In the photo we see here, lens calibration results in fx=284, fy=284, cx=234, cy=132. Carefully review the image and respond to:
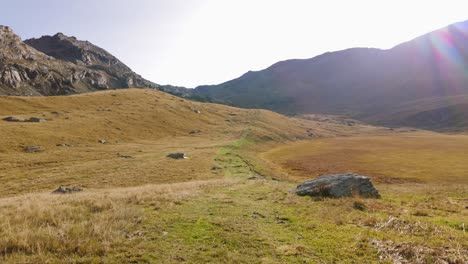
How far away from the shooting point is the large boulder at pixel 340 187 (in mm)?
21922

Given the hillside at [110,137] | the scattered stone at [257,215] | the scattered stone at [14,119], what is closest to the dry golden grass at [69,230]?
the scattered stone at [257,215]

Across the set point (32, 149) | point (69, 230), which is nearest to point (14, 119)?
point (32, 149)

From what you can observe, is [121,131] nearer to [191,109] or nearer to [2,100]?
[2,100]

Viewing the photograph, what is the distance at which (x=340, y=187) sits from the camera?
73.1 feet

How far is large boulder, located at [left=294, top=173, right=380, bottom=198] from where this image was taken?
21922 mm

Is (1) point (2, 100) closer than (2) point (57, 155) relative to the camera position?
No

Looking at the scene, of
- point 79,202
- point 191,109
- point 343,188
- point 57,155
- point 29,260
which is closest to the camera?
point 29,260

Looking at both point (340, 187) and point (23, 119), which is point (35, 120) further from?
point (340, 187)

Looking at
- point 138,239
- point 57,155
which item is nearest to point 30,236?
point 138,239

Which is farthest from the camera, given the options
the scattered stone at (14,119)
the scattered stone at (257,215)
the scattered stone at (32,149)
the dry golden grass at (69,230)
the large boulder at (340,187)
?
the scattered stone at (14,119)

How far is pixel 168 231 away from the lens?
41.0 ft

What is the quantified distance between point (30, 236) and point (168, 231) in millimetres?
5134

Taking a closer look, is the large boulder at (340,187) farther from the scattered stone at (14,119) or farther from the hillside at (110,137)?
the scattered stone at (14,119)

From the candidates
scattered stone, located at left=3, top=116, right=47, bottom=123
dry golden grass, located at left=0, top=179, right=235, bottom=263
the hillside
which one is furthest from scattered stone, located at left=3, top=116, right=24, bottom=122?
dry golden grass, located at left=0, top=179, right=235, bottom=263
